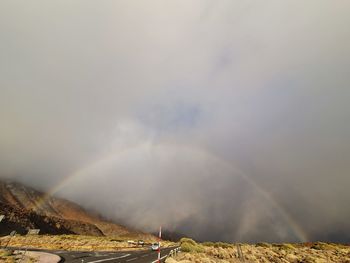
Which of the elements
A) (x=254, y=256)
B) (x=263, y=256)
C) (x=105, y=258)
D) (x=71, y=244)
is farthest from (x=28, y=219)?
(x=263, y=256)

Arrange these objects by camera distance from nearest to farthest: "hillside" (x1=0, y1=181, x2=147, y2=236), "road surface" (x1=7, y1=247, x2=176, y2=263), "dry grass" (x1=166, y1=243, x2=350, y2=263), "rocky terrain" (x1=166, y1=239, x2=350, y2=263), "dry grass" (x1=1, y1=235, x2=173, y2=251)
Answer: "road surface" (x1=7, y1=247, x2=176, y2=263) < "dry grass" (x1=166, y1=243, x2=350, y2=263) < "rocky terrain" (x1=166, y1=239, x2=350, y2=263) < "dry grass" (x1=1, y1=235, x2=173, y2=251) < "hillside" (x1=0, y1=181, x2=147, y2=236)

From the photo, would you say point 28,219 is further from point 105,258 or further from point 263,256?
point 263,256

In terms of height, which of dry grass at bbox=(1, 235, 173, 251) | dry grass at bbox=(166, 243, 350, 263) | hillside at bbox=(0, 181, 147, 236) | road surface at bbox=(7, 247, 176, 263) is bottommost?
road surface at bbox=(7, 247, 176, 263)

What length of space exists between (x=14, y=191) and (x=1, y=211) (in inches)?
3038

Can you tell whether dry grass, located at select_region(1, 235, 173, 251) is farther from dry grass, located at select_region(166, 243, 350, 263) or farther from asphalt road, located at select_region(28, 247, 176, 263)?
dry grass, located at select_region(166, 243, 350, 263)

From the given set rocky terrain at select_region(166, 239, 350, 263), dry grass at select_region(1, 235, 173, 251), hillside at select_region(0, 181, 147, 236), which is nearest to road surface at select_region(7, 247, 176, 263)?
rocky terrain at select_region(166, 239, 350, 263)

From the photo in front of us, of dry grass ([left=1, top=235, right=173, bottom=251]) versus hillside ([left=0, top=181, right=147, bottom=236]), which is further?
hillside ([left=0, top=181, right=147, bottom=236])

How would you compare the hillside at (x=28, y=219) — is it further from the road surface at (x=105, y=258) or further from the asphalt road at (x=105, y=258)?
the asphalt road at (x=105, y=258)

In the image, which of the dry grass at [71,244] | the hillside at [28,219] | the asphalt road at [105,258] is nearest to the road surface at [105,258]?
the asphalt road at [105,258]

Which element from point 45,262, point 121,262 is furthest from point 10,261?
point 121,262

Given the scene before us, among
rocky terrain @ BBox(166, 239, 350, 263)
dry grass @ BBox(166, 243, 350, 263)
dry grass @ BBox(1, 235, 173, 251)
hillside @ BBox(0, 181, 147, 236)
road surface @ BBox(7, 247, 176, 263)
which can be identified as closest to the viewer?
road surface @ BBox(7, 247, 176, 263)

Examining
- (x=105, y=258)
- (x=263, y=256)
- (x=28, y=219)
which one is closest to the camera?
(x=105, y=258)

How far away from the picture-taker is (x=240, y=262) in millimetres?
27703

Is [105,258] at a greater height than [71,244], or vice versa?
[71,244]
